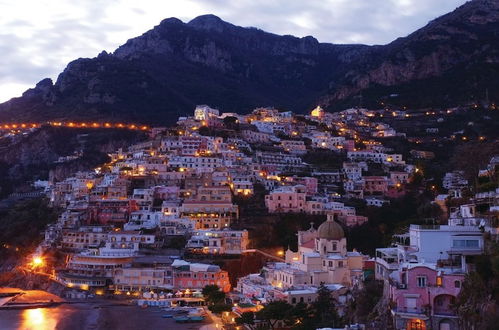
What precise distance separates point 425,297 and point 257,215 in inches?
1949

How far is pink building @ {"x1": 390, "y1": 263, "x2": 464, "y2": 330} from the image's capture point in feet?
118

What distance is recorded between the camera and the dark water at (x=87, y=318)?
2190 inches

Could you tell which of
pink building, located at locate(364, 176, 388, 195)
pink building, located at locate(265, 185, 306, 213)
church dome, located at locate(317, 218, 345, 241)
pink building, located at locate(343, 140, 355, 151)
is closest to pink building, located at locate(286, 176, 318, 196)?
pink building, located at locate(265, 185, 306, 213)

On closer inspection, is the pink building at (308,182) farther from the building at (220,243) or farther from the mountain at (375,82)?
the mountain at (375,82)

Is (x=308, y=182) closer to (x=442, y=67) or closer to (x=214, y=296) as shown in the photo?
(x=214, y=296)

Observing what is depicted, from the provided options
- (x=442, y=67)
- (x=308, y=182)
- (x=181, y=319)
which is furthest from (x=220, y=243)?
(x=442, y=67)

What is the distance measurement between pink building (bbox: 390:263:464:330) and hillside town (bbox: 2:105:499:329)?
6cm

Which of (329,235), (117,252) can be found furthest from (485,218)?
(117,252)

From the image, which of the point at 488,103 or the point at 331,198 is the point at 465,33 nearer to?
the point at 488,103

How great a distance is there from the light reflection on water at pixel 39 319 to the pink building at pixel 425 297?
3359 centimetres

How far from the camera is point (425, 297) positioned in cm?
3659

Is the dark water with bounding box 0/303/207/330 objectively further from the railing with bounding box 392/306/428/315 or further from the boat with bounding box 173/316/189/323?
the railing with bounding box 392/306/428/315

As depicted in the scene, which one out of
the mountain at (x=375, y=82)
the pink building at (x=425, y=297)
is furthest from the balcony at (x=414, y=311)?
the mountain at (x=375, y=82)

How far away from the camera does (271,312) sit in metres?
47.0
